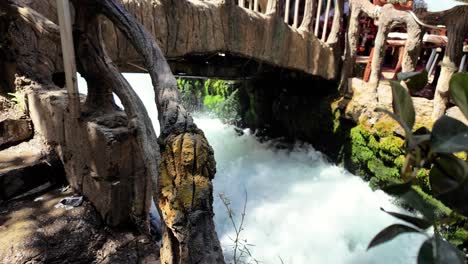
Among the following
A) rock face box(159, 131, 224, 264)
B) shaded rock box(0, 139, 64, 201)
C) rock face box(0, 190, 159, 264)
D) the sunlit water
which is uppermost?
rock face box(159, 131, 224, 264)

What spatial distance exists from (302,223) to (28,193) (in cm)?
391

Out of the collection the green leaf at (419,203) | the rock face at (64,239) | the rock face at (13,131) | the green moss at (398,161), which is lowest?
the green moss at (398,161)

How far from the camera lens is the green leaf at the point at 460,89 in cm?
39

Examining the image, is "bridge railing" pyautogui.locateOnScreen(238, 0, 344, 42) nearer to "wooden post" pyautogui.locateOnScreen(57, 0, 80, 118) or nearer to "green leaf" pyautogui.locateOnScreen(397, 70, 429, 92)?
"wooden post" pyautogui.locateOnScreen(57, 0, 80, 118)

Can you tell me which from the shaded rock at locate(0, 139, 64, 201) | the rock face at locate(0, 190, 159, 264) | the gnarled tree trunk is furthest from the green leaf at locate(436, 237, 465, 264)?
the shaded rock at locate(0, 139, 64, 201)

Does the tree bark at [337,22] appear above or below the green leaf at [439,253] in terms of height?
above

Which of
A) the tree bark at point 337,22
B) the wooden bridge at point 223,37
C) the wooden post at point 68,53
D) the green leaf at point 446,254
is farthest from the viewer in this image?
the tree bark at point 337,22

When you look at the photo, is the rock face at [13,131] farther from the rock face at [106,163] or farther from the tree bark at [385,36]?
the tree bark at [385,36]

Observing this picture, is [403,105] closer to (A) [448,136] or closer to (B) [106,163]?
(A) [448,136]

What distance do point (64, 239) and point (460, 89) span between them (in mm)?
2453

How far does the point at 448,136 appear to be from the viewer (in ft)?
1.23

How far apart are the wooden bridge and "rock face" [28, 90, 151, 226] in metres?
1.86

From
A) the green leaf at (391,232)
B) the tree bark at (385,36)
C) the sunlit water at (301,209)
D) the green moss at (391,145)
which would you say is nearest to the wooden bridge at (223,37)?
the tree bark at (385,36)

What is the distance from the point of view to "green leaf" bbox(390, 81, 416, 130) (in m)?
0.40
